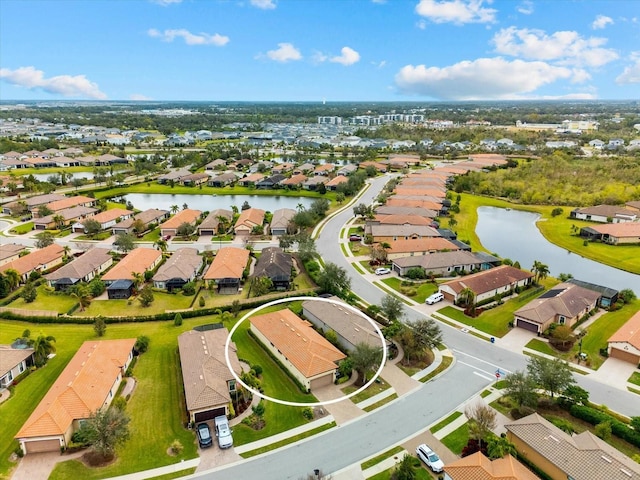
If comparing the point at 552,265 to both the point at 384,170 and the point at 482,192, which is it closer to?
the point at 482,192

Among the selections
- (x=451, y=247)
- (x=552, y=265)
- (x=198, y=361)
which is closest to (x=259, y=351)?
(x=198, y=361)

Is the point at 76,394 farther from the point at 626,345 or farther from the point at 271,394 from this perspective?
the point at 626,345

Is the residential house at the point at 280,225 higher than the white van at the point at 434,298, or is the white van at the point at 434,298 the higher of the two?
the residential house at the point at 280,225

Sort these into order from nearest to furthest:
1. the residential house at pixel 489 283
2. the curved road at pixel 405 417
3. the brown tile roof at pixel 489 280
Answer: the curved road at pixel 405 417
the residential house at pixel 489 283
the brown tile roof at pixel 489 280

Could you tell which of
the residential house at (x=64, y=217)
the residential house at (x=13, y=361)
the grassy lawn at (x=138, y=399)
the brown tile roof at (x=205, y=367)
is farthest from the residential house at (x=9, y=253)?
the brown tile roof at (x=205, y=367)

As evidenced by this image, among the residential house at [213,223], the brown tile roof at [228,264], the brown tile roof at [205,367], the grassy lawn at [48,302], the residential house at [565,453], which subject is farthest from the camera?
the residential house at [213,223]

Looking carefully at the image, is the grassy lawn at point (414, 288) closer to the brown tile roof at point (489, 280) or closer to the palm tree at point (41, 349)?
the brown tile roof at point (489, 280)

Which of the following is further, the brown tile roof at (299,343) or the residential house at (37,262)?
the residential house at (37,262)
